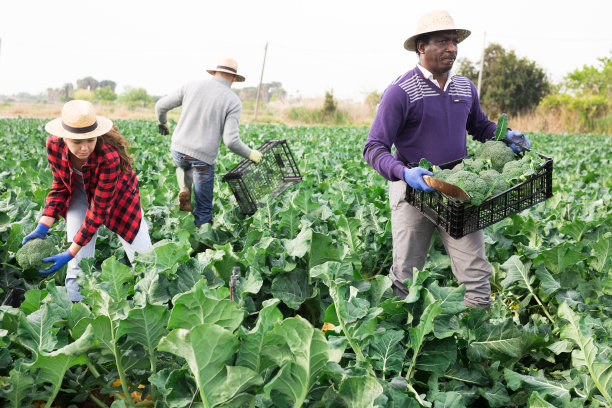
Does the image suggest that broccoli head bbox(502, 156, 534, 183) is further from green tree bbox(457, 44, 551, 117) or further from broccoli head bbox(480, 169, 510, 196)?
green tree bbox(457, 44, 551, 117)

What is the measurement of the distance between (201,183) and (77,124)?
2317mm

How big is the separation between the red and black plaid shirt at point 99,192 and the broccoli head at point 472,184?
196 centimetres

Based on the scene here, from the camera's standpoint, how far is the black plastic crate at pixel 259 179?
4.68m

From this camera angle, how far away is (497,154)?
2.88 meters

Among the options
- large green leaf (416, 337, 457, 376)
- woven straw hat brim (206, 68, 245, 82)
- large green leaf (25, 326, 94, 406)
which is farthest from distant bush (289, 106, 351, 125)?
large green leaf (25, 326, 94, 406)

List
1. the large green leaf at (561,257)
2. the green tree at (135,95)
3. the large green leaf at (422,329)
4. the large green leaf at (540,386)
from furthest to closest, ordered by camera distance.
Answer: the green tree at (135,95) < the large green leaf at (561,257) < the large green leaf at (540,386) < the large green leaf at (422,329)

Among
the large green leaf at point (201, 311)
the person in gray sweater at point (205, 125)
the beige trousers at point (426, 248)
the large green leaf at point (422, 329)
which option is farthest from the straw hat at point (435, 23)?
the person in gray sweater at point (205, 125)

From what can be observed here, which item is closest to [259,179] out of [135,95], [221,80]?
[221,80]

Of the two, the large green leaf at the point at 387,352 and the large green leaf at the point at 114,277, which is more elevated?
the large green leaf at the point at 114,277

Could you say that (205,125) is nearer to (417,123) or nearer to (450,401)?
(417,123)

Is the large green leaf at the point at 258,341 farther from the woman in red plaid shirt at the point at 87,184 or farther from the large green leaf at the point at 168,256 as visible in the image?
the woman in red plaid shirt at the point at 87,184

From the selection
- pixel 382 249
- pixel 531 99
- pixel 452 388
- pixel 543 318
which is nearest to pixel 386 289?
pixel 452 388

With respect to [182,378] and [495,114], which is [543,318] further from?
[495,114]

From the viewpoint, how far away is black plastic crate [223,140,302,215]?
468 centimetres
